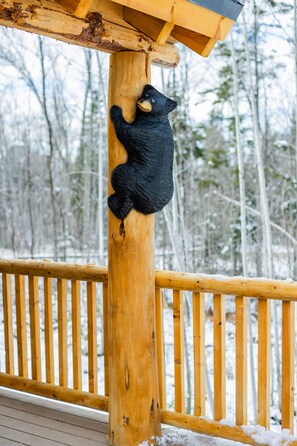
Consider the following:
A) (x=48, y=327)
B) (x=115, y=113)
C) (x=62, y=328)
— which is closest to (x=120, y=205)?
(x=115, y=113)

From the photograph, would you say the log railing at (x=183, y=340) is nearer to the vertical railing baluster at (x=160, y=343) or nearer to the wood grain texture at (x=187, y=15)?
the vertical railing baluster at (x=160, y=343)

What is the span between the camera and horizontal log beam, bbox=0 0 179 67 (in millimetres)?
1977

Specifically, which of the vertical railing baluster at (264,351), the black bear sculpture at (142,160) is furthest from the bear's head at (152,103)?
the vertical railing baluster at (264,351)

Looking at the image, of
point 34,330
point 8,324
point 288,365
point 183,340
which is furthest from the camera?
point 8,324

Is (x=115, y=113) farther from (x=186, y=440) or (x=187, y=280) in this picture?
(x=186, y=440)

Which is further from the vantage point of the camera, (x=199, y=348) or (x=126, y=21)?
(x=199, y=348)

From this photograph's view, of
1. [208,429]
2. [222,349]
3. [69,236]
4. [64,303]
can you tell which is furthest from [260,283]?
[69,236]

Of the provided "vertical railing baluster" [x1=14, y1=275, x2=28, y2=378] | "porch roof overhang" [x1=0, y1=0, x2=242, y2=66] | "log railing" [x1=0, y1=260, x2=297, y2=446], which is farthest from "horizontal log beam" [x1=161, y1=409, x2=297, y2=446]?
"porch roof overhang" [x1=0, y1=0, x2=242, y2=66]

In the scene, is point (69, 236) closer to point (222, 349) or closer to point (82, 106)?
point (82, 106)

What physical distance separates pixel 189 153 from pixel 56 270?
296 inches

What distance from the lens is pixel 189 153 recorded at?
10.1 m

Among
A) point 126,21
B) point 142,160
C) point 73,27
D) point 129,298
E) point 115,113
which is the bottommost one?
point 129,298

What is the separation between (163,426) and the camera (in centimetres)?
275

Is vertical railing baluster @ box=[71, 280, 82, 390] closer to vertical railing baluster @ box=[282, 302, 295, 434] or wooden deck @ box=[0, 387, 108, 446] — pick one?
wooden deck @ box=[0, 387, 108, 446]
